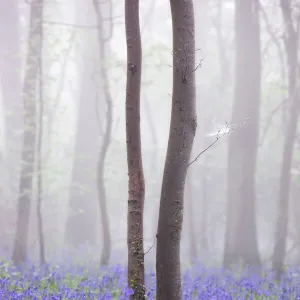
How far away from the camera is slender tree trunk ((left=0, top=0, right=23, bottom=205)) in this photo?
19.6m

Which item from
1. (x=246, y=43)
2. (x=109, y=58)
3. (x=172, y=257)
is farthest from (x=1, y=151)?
(x=172, y=257)

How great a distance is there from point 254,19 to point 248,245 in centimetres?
607

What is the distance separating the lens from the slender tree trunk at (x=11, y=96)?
1962 cm

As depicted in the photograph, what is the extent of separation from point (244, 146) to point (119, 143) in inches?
386

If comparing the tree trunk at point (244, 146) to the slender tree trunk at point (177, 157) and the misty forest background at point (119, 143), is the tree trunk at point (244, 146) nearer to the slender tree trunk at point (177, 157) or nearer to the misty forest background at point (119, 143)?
the misty forest background at point (119, 143)

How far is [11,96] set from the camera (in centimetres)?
2098

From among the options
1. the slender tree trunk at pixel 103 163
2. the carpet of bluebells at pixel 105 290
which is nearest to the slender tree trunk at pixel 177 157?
the carpet of bluebells at pixel 105 290

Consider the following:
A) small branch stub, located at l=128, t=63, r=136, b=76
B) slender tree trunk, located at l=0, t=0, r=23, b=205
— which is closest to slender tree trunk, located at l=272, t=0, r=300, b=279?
small branch stub, located at l=128, t=63, r=136, b=76

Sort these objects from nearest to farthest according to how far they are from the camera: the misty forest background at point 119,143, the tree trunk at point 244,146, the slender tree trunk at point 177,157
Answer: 1. the slender tree trunk at point 177,157
2. the misty forest background at point 119,143
3. the tree trunk at point 244,146

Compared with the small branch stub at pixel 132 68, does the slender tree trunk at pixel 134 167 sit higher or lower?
lower

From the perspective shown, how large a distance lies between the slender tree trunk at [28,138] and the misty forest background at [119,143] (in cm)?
3

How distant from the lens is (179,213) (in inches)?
170

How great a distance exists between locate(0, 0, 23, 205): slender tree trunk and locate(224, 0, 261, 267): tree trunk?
32.0ft

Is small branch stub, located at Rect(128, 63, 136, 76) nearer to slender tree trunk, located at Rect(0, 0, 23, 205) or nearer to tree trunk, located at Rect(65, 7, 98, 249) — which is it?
tree trunk, located at Rect(65, 7, 98, 249)
